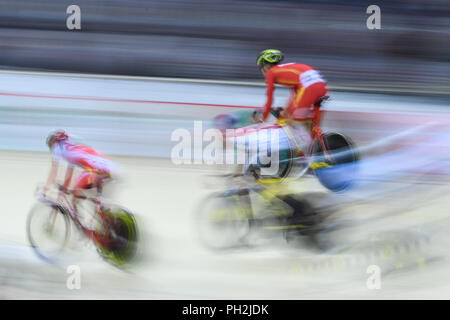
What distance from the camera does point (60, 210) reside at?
11.2 feet

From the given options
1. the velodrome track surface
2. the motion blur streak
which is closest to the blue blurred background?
the motion blur streak

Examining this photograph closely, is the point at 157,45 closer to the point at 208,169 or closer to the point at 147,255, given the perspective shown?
the point at 208,169

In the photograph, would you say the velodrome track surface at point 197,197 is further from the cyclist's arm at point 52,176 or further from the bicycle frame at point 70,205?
the cyclist's arm at point 52,176

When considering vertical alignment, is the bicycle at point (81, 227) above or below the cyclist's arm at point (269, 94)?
below

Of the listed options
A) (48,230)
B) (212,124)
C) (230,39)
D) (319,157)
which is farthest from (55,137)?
(230,39)

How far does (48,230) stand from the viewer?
11.4 ft

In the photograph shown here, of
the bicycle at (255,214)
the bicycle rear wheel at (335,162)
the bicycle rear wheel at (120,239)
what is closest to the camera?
the bicycle rear wheel at (120,239)

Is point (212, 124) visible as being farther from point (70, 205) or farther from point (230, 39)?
point (70, 205)

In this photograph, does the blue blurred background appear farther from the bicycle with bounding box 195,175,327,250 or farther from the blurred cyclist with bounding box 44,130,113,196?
the blurred cyclist with bounding box 44,130,113,196

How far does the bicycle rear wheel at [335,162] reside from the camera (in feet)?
12.2

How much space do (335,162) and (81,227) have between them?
149 centimetres

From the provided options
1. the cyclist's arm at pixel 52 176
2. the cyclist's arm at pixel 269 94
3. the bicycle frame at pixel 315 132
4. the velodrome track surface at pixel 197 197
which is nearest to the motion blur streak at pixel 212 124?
the velodrome track surface at pixel 197 197

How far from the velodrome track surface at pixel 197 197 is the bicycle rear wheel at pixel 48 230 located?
0.18 ft

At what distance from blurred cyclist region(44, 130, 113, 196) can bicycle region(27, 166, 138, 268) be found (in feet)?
0.14
